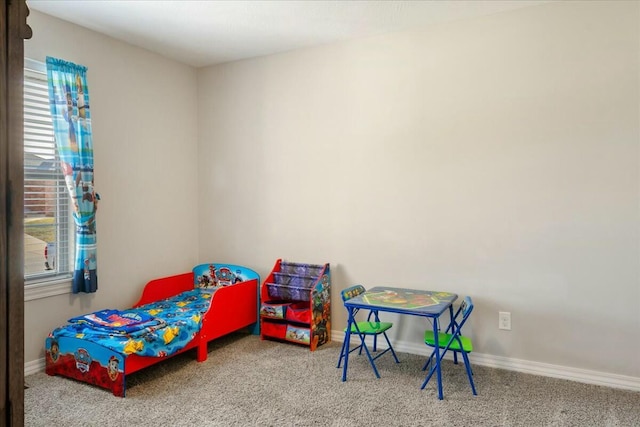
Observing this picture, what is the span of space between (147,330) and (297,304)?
125 cm

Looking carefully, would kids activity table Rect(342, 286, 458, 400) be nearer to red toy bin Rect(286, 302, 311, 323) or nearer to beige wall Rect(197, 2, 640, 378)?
beige wall Rect(197, 2, 640, 378)

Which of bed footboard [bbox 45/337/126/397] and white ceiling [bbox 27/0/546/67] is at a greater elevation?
white ceiling [bbox 27/0/546/67]

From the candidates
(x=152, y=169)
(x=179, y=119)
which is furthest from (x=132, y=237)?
(x=179, y=119)

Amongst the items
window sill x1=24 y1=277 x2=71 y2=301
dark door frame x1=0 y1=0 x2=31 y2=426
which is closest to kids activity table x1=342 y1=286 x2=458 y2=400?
window sill x1=24 y1=277 x2=71 y2=301

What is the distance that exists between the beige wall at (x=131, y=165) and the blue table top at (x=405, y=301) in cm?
192

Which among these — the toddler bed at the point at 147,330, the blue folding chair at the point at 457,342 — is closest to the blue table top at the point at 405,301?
the blue folding chair at the point at 457,342

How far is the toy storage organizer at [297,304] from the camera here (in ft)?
11.3

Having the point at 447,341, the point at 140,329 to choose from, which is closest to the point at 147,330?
the point at 140,329

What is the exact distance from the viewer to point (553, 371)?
2.93 metres

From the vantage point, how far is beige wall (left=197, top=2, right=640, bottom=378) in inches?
109

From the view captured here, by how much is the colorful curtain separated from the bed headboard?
1084 mm

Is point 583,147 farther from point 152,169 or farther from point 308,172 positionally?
point 152,169

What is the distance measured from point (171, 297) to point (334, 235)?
1531 mm

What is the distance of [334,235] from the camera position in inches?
145
